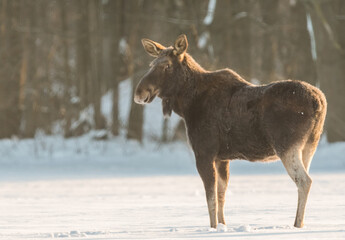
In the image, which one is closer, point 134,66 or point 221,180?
point 221,180

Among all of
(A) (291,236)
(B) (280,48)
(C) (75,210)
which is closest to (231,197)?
(C) (75,210)

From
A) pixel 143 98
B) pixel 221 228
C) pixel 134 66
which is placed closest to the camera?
pixel 221 228

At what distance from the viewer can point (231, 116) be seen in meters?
7.50

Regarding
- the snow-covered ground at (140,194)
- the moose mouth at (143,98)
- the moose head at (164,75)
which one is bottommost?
the snow-covered ground at (140,194)

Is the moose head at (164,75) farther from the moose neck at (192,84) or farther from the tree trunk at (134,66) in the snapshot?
the tree trunk at (134,66)

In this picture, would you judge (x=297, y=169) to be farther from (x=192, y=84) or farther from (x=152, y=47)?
(x=152, y=47)

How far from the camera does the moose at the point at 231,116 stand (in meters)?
7.11

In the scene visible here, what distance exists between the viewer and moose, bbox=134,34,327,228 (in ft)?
23.3

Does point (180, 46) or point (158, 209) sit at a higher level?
point (180, 46)

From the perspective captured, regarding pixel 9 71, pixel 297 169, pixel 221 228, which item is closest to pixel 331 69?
pixel 9 71

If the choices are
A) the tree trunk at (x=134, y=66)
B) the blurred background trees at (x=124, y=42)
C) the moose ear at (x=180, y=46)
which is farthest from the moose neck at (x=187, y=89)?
the tree trunk at (x=134, y=66)

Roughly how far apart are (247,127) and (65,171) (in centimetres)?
1034

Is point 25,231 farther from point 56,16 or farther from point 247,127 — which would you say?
point 56,16

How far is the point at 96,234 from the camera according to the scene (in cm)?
720
